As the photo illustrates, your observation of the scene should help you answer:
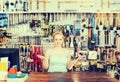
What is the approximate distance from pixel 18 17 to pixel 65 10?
0.78 m

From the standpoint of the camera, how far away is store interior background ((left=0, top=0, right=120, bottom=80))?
13.1ft

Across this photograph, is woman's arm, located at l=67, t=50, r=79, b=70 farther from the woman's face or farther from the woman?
the woman's face

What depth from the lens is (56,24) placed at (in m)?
3.99

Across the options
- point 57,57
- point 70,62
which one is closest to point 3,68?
point 57,57

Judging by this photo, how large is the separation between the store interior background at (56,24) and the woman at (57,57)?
195 millimetres

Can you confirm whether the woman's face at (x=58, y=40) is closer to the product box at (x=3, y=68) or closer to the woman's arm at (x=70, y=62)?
the woman's arm at (x=70, y=62)

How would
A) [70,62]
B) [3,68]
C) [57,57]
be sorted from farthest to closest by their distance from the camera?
[70,62], [57,57], [3,68]

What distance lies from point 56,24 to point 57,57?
58 centimetres

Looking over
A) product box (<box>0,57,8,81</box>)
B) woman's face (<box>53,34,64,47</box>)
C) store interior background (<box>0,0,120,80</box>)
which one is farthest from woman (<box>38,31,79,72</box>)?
product box (<box>0,57,8,81</box>)

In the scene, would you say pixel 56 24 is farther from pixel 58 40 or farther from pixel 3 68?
pixel 3 68

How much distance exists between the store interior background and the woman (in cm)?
20

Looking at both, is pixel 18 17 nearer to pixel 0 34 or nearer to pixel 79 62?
pixel 0 34

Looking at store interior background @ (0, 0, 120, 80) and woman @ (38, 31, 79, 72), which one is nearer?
woman @ (38, 31, 79, 72)

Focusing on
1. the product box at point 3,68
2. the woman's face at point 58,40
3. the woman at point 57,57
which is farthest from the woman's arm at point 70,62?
the product box at point 3,68
